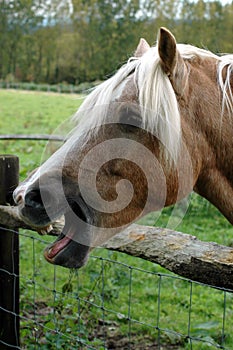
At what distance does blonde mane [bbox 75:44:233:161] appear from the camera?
5.08ft

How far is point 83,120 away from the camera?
1607mm

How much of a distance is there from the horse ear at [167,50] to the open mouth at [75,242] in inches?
19.4

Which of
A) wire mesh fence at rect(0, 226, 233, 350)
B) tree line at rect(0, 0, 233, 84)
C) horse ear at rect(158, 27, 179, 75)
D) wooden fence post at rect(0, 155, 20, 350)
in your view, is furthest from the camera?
tree line at rect(0, 0, 233, 84)

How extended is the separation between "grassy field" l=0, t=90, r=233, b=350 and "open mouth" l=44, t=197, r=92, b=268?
304 mm

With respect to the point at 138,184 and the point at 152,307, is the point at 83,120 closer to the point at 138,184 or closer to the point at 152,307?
the point at 138,184

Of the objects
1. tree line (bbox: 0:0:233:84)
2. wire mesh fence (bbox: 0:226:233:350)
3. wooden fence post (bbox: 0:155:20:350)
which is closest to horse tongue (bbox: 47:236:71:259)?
wire mesh fence (bbox: 0:226:233:350)

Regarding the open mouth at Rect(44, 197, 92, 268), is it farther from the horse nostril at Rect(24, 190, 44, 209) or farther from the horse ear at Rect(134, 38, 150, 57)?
the horse ear at Rect(134, 38, 150, 57)

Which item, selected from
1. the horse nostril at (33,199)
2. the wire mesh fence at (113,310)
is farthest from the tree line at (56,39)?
the horse nostril at (33,199)

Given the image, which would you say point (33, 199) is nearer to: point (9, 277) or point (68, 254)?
point (68, 254)

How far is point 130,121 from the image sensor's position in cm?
157

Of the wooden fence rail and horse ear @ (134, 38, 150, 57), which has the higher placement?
horse ear @ (134, 38, 150, 57)

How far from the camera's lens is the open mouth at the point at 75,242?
161 cm

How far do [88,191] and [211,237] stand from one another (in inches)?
167

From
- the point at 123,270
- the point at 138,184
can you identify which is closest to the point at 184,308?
the point at 123,270
